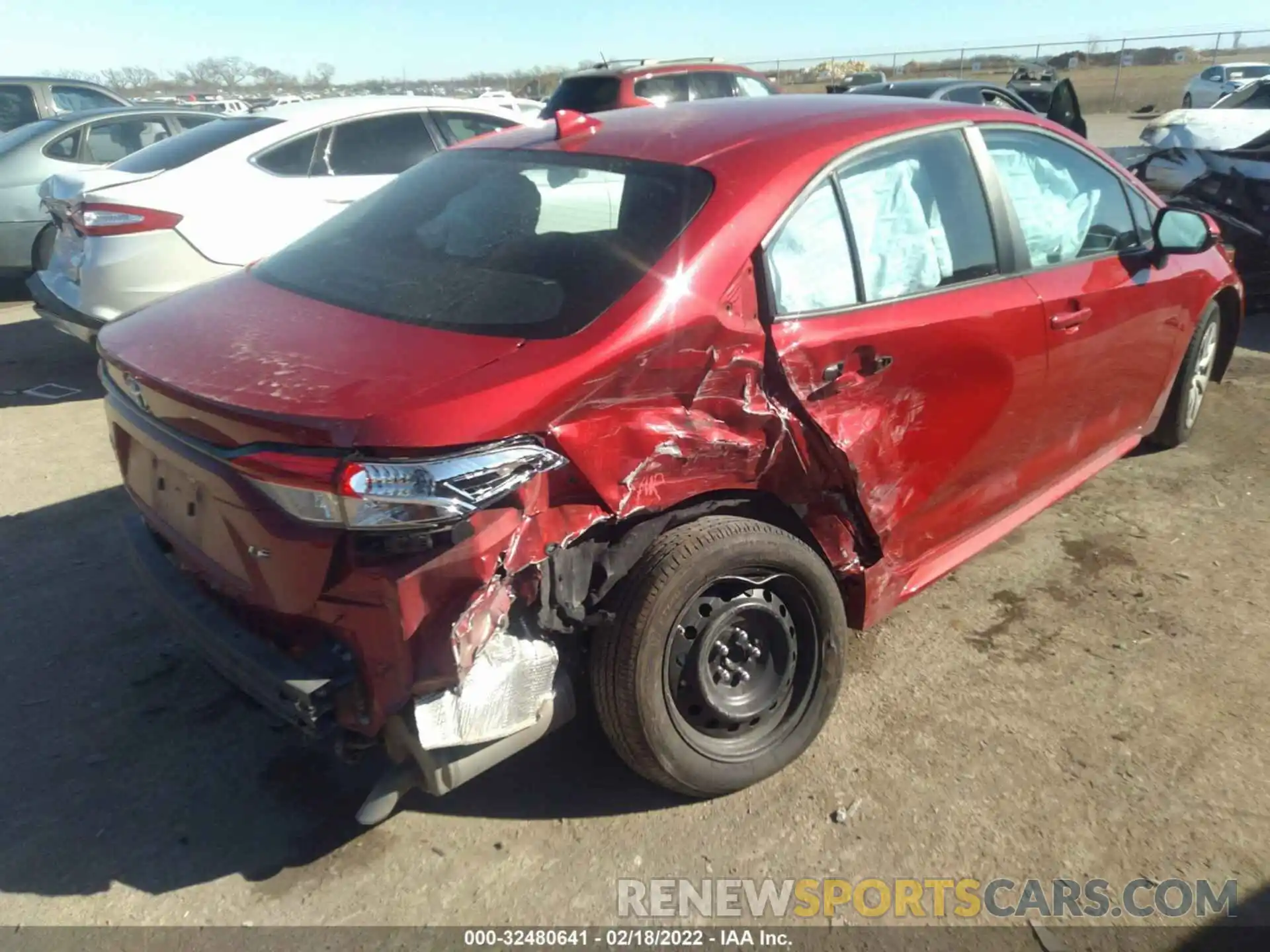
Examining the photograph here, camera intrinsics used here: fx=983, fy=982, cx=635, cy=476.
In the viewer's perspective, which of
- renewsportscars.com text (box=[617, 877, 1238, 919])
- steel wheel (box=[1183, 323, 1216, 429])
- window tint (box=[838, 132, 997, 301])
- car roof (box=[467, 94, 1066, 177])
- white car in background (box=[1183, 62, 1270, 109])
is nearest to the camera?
renewsportscars.com text (box=[617, 877, 1238, 919])

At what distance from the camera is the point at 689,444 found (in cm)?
244

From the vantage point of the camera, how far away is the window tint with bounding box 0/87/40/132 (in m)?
10.6

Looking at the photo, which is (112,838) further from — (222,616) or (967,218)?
(967,218)

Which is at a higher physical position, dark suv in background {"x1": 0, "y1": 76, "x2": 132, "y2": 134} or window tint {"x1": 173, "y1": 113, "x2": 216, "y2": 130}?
dark suv in background {"x1": 0, "y1": 76, "x2": 132, "y2": 134}

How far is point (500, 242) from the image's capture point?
2.82 metres

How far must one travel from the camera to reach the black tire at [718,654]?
2.45 metres

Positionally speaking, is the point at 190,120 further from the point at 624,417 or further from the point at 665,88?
the point at 624,417

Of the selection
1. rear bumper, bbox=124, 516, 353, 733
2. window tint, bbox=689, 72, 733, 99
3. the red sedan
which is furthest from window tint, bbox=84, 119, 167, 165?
rear bumper, bbox=124, 516, 353, 733

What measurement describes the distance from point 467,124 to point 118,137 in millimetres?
4113

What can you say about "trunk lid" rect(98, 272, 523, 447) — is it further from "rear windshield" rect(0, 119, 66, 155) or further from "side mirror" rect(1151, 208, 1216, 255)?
"rear windshield" rect(0, 119, 66, 155)

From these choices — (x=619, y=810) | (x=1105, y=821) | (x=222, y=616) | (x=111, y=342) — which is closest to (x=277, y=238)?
(x=111, y=342)

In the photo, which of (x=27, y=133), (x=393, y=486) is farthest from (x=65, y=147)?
(x=393, y=486)

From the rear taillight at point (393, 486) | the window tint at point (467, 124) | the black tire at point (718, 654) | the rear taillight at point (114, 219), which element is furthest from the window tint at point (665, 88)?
the rear taillight at point (393, 486)

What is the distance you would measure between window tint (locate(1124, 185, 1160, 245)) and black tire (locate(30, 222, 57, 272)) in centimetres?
800
